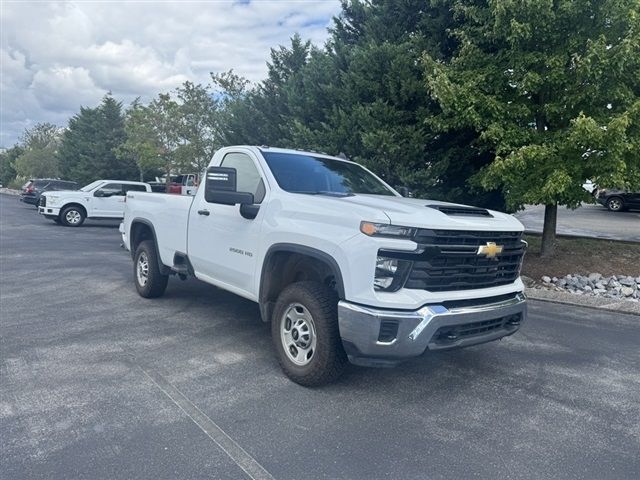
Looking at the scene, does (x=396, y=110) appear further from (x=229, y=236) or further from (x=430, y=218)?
(x=430, y=218)

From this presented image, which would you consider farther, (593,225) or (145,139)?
(145,139)

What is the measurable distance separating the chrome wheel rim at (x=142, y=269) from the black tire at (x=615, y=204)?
26166mm

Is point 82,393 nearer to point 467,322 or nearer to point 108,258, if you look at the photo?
point 467,322

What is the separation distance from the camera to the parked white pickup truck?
1891 centimetres

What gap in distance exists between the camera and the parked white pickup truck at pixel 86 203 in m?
18.9

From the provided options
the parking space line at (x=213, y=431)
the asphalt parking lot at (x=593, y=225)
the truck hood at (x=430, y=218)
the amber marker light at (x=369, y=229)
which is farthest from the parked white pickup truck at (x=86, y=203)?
the amber marker light at (x=369, y=229)

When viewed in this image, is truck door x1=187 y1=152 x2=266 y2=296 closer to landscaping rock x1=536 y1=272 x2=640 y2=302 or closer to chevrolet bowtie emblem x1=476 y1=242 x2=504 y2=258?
chevrolet bowtie emblem x1=476 y1=242 x2=504 y2=258

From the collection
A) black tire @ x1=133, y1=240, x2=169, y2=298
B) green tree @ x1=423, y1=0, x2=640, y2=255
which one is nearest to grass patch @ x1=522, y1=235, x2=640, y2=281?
green tree @ x1=423, y1=0, x2=640, y2=255

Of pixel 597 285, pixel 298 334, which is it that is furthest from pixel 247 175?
pixel 597 285

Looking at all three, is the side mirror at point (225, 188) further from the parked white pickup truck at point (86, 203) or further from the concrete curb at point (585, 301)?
the parked white pickup truck at point (86, 203)

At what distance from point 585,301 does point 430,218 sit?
17.9ft

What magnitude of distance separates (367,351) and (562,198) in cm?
685

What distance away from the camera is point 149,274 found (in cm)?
708

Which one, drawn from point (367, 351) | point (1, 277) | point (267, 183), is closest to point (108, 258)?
point (1, 277)
